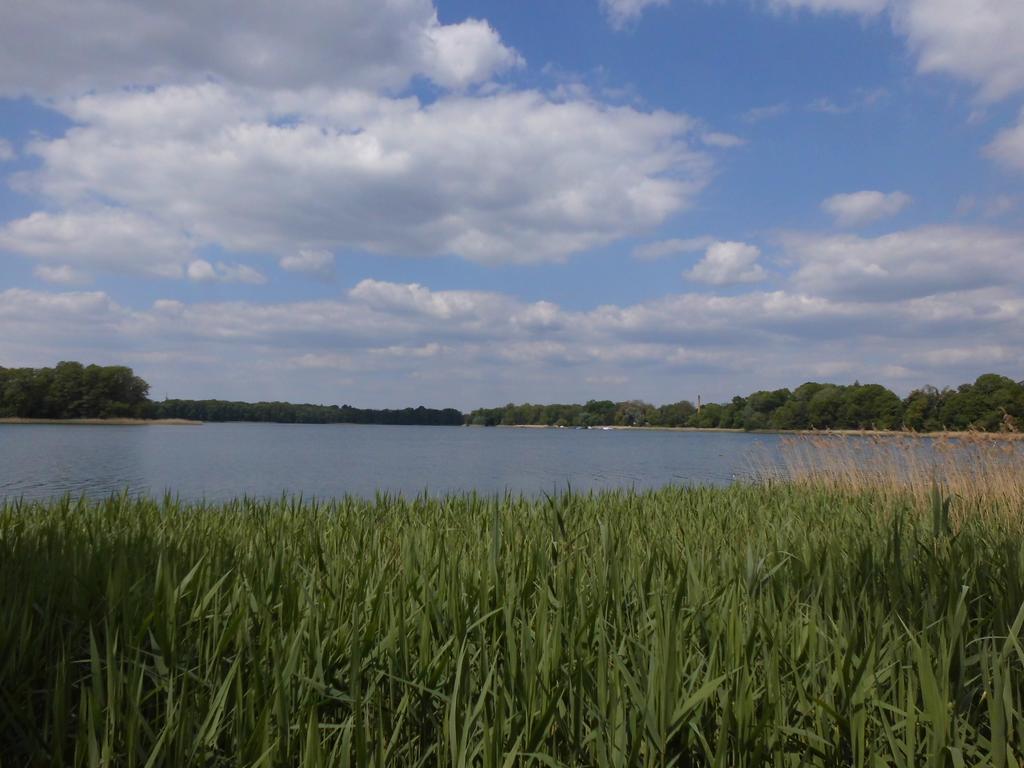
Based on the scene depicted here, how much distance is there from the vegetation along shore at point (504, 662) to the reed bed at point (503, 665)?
0.04 feet

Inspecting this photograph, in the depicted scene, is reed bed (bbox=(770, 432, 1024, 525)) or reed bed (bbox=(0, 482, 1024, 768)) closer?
reed bed (bbox=(0, 482, 1024, 768))

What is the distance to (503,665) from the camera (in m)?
2.18

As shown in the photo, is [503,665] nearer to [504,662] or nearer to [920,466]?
[504,662]

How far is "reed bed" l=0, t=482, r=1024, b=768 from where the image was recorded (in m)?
1.80

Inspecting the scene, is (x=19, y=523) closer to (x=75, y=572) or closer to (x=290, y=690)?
(x=75, y=572)

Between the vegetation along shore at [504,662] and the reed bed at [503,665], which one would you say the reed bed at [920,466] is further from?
the reed bed at [503,665]

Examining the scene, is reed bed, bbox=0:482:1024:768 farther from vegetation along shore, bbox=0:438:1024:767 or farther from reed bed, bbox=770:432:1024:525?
reed bed, bbox=770:432:1024:525

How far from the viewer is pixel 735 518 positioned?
6.37 meters

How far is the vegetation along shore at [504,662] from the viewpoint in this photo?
5.90ft

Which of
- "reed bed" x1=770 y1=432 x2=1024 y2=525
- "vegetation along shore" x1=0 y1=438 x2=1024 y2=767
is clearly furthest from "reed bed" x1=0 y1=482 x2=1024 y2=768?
"reed bed" x1=770 y1=432 x2=1024 y2=525

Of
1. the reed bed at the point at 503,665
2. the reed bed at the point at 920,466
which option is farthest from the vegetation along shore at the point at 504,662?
the reed bed at the point at 920,466

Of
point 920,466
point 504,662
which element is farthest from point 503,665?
point 920,466

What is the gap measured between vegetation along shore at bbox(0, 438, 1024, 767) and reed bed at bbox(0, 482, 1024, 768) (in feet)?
0.04

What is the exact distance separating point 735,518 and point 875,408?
3771 cm
